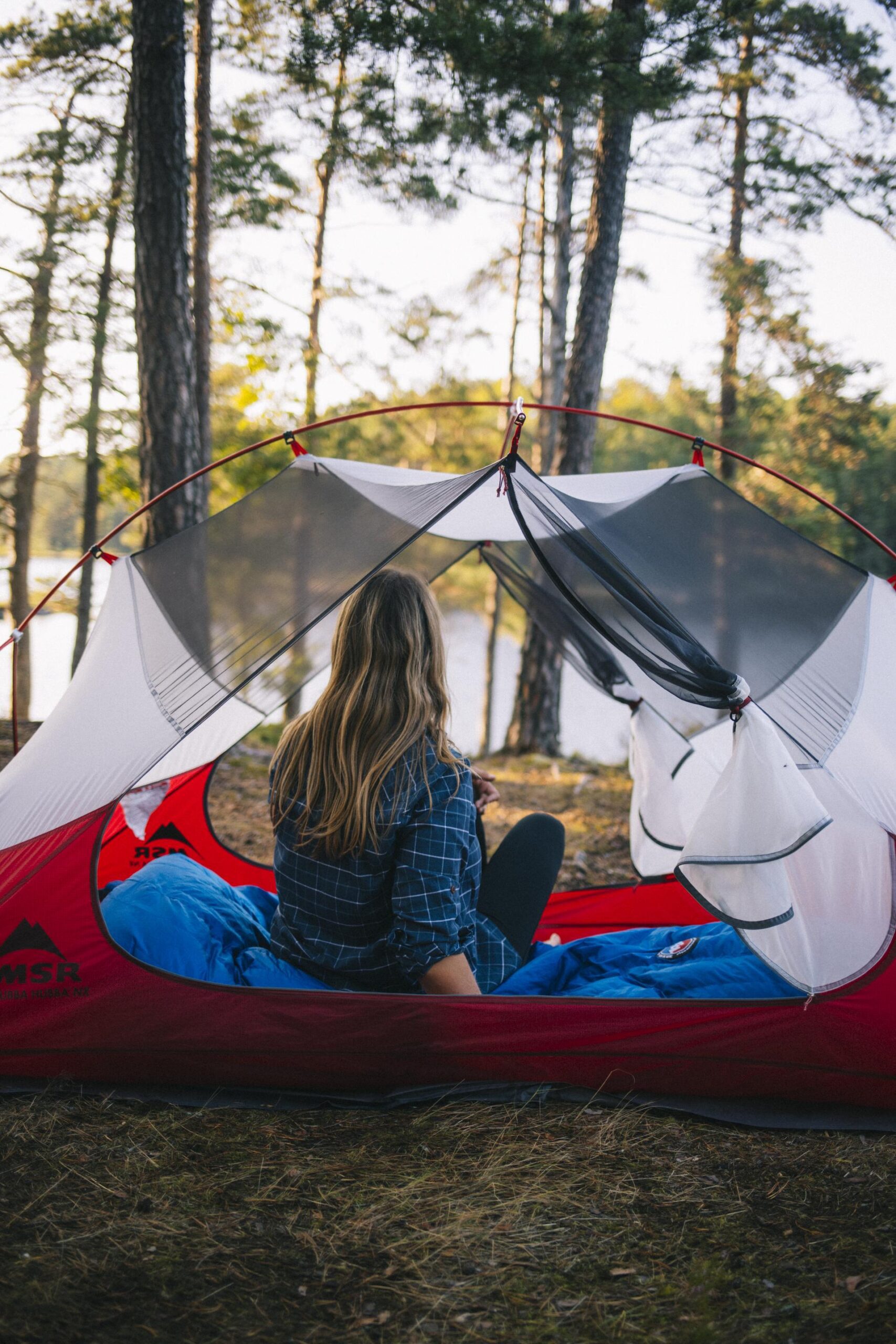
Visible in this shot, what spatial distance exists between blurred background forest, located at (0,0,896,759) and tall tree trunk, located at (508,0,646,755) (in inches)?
0.8

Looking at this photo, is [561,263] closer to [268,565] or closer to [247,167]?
[247,167]

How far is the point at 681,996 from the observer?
2.30 m

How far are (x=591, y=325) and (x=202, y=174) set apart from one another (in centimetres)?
324

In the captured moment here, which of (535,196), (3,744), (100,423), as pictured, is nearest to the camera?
(3,744)

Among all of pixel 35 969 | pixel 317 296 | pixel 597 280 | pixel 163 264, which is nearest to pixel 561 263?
pixel 317 296

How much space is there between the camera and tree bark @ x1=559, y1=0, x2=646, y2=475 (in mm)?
5809

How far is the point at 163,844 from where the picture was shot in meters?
3.51

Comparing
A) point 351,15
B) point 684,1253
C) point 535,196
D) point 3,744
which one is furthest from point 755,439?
point 684,1253

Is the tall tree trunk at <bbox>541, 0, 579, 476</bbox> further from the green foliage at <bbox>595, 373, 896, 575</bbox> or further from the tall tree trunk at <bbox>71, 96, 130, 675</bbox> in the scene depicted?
the tall tree trunk at <bbox>71, 96, 130, 675</bbox>

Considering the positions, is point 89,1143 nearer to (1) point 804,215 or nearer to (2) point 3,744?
(2) point 3,744

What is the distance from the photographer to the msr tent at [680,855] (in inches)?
86.4

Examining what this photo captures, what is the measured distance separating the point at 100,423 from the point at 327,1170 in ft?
29.8

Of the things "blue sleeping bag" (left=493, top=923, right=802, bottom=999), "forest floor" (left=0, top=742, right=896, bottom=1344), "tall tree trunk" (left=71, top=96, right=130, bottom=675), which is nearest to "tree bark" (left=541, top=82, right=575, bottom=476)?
"tall tree trunk" (left=71, top=96, right=130, bottom=675)

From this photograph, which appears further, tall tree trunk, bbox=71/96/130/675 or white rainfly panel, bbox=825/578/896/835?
tall tree trunk, bbox=71/96/130/675
